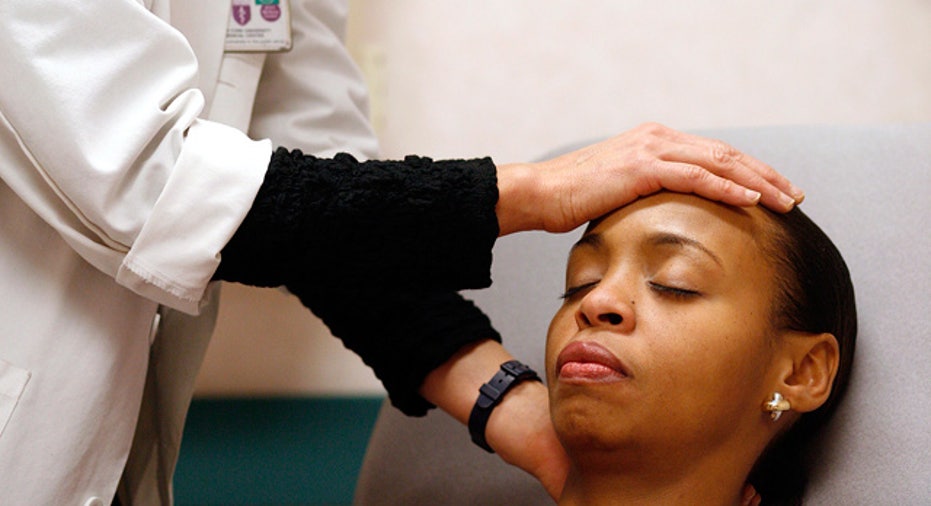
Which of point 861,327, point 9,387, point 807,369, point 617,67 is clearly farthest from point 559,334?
point 617,67

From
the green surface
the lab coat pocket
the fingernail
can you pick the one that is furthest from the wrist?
the green surface

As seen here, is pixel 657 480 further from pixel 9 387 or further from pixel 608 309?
pixel 9 387

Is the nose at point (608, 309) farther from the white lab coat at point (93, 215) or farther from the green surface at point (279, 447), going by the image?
the green surface at point (279, 447)

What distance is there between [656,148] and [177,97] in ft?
1.65

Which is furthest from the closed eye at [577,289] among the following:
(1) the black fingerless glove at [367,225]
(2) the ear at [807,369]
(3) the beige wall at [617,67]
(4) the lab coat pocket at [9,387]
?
(3) the beige wall at [617,67]

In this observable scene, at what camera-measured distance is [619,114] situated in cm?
187

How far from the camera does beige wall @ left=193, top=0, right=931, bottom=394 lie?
1.83m

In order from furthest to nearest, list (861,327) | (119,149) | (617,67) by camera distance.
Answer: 1. (617,67)
2. (861,327)
3. (119,149)

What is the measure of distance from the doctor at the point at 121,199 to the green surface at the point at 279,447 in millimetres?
872

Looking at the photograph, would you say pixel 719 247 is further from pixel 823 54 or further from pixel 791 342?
pixel 823 54

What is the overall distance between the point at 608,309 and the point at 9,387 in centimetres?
59

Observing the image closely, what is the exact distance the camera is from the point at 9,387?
35.5 inches

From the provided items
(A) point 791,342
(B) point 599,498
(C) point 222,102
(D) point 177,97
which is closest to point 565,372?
(B) point 599,498

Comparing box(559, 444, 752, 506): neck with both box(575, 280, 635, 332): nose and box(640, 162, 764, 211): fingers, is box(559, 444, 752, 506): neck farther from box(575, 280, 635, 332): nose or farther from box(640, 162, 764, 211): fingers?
box(640, 162, 764, 211): fingers
